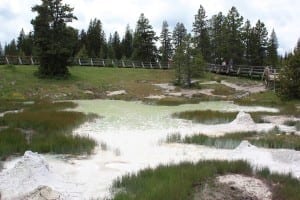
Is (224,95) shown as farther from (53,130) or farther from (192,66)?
(53,130)

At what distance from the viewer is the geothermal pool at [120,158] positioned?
1166 centimetres

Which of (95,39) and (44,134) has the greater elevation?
(95,39)

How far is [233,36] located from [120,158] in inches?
2337

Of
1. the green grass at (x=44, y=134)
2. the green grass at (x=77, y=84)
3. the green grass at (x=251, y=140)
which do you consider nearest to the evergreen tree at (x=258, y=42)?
the green grass at (x=77, y=84)

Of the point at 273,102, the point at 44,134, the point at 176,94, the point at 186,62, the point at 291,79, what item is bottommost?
the point at 176,94

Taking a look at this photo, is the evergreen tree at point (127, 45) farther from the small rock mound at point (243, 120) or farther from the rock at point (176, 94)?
the small rock mound at point (243, 120)

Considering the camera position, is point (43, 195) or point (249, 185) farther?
point (249, 185)

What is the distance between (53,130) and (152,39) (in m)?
59.8

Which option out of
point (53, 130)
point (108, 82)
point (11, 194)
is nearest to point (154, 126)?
point (53, 130)

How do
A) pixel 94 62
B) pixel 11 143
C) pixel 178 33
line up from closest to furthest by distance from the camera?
A: pixel 11 143
pixel 94 62
pixel 178 33

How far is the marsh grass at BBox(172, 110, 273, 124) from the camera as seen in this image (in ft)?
81.1

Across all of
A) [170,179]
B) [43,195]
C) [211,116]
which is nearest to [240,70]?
[211,116]

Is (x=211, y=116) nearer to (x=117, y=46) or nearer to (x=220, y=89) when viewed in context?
(x=220, y=89)

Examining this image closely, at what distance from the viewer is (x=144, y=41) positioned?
260 feet
